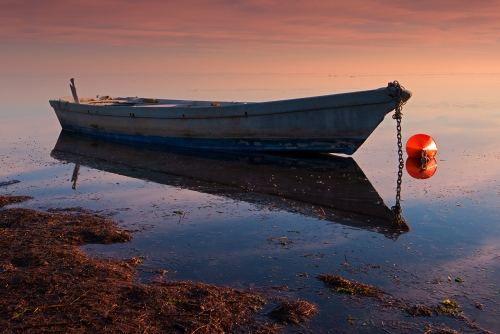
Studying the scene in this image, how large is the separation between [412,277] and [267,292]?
1.88m

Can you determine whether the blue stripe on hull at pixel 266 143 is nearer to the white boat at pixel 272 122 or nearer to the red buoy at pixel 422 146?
the white boat at pixel 272 122

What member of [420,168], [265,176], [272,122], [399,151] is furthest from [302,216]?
[272,122]

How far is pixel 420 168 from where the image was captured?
1316cm

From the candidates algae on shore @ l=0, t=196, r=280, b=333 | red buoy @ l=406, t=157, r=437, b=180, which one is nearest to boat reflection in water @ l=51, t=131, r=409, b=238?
red buoy @ l=406, t=157, r=437, b=180

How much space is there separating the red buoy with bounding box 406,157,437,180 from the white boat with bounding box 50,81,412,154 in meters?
1.49

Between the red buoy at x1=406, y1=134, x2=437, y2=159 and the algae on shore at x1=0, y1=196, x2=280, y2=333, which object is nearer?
the algae on shore at x1=0, y1=196, x2=280, y2=333

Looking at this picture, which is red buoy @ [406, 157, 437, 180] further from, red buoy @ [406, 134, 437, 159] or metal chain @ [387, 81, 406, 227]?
metal chain @ [387, 81, 406, 227]

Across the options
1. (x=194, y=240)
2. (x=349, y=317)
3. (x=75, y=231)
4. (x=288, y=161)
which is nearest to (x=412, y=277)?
(x=349, y=317)

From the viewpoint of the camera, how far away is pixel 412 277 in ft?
20.2

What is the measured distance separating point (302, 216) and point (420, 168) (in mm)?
5575

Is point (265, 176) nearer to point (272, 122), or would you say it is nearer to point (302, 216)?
point (272, 122)

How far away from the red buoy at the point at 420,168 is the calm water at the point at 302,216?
29 cm

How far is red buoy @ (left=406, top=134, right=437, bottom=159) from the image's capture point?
46.4 feet

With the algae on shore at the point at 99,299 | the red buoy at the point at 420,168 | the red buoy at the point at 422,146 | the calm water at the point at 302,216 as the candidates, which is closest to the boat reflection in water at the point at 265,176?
the calm water at the point at 302,216
